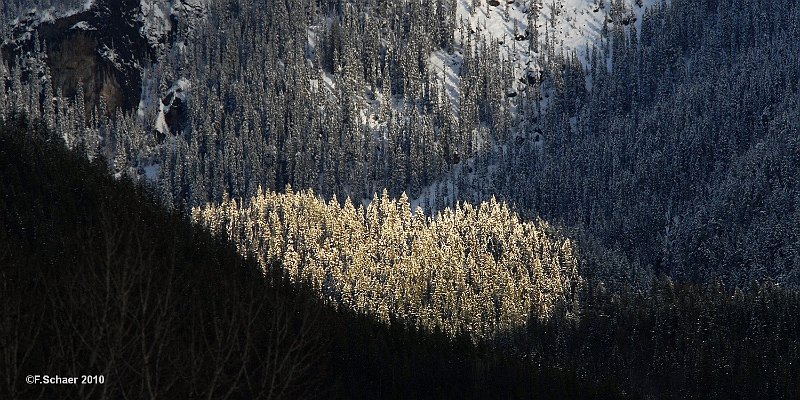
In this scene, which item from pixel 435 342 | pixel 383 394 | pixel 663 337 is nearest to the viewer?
pixel 383 394

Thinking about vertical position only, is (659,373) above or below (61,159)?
below

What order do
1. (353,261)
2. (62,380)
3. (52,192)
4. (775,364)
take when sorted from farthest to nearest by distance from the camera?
(353,261) → (775,364) → (52,192) → (62,380)

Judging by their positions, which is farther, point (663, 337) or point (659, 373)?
point (663, 337)

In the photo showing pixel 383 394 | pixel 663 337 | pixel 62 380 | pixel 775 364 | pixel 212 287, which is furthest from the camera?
pixel 663 337

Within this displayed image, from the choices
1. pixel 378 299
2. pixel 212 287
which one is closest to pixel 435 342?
pixel 212 287

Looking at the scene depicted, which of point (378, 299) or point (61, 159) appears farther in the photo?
point (378, 299)

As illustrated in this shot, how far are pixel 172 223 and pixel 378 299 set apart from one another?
79.4 meters

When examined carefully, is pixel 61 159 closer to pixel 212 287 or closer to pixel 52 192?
pixel 52 192

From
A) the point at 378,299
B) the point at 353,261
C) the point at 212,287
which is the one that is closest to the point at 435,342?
the point at 212,287

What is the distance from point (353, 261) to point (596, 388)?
83.0 meters

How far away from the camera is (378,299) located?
184m

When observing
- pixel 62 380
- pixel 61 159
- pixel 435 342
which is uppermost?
pixel 61 159

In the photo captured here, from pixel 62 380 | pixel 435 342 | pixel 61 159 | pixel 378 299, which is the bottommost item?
pixel 62 380

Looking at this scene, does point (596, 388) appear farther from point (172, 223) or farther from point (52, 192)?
point (52, 192)
